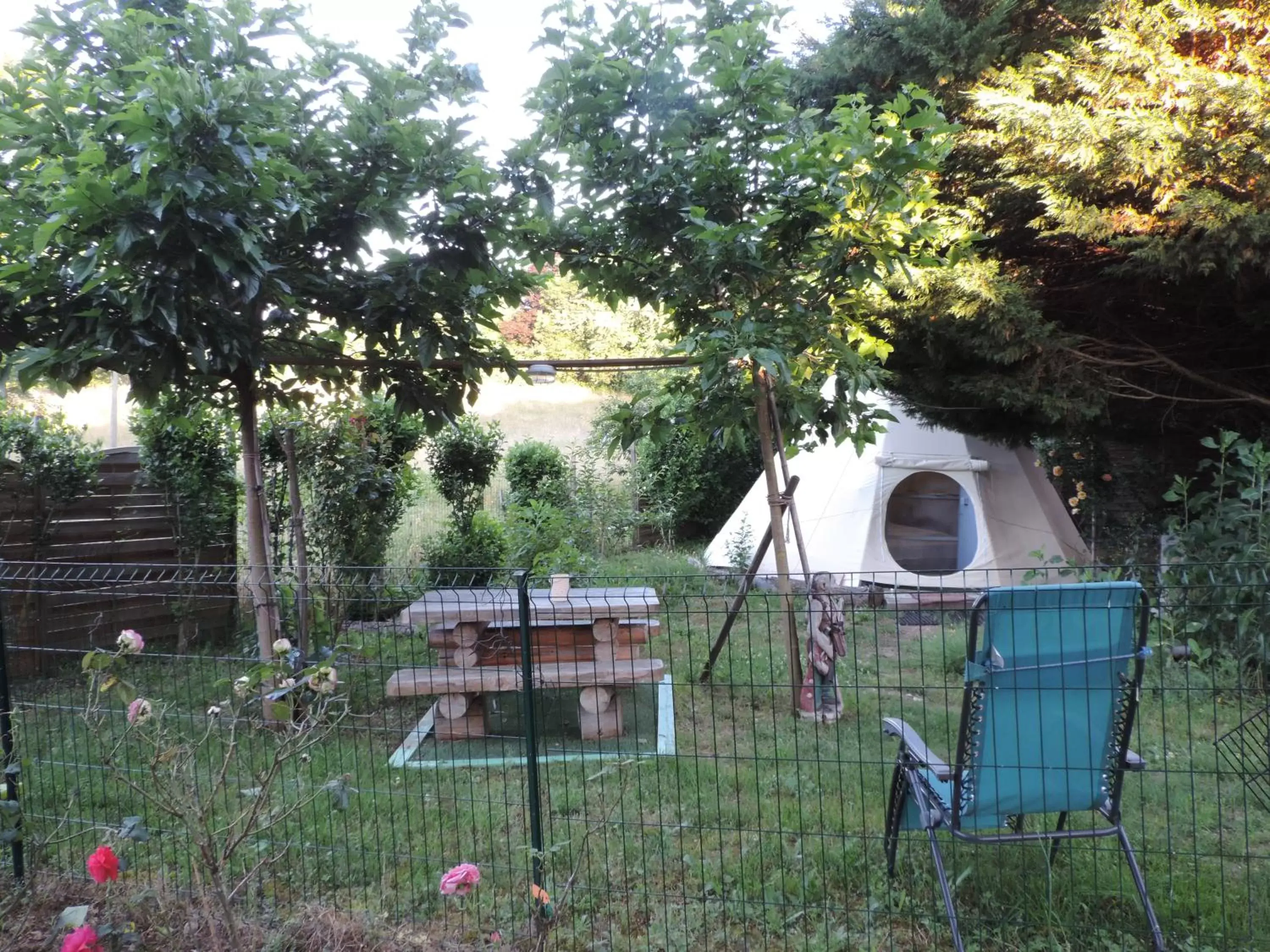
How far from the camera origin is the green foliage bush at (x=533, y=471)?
11.2m

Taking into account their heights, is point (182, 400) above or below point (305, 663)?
above

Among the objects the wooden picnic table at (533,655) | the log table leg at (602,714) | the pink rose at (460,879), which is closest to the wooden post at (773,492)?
the wooden picnic table at (533,655)

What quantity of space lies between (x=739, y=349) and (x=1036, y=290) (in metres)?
3.08

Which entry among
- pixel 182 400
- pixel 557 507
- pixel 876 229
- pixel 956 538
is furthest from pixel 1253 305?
pixel 557 507

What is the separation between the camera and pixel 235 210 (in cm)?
342

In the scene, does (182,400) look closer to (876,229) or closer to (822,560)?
(876,229)

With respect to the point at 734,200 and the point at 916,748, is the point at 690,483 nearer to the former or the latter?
the point at 734,200

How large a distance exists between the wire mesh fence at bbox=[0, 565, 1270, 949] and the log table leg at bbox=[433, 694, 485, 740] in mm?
17

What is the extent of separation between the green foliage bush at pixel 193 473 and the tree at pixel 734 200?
3.44m

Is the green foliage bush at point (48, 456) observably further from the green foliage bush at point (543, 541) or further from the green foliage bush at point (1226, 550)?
the green foliage bush at point (1226, 550)

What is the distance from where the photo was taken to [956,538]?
8422 millimetres

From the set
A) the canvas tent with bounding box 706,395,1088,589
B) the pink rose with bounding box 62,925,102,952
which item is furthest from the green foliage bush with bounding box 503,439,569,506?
the pink rose with bounding box 62,925,102,952

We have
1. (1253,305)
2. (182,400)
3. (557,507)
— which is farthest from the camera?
(557,507)

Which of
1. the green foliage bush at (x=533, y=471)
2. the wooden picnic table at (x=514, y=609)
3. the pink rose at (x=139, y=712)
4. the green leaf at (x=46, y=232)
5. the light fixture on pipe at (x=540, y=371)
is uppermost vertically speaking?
the green leaf at (x=46, y=232)
